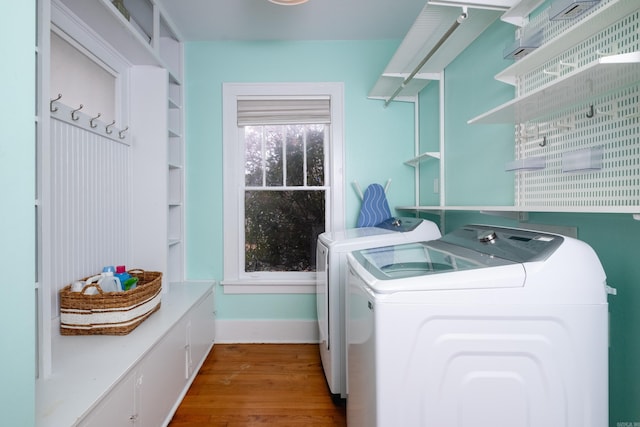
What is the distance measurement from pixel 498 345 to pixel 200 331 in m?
2.02

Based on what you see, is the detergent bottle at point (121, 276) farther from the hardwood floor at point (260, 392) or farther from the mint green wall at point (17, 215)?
the mint green wall at point (17, 215)

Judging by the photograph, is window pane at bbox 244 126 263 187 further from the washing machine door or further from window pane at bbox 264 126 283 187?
the washing machine door

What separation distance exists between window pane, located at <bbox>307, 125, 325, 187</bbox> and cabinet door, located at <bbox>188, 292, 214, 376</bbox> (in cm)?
128

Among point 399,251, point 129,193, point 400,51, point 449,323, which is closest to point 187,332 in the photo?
point 129,193

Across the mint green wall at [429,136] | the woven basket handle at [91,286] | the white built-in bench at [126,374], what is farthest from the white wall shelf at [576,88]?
the woven basket handle at [91,286]

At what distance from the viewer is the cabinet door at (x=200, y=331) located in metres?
2.18

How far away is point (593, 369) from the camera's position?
3.09ft

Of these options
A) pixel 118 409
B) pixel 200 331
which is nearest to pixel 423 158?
pixel 200 331

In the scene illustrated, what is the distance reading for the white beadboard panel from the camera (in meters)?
1.67

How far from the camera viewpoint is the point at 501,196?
168cm

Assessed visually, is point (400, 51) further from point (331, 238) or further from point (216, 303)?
point (216, 303)

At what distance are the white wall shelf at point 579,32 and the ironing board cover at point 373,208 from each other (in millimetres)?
1443

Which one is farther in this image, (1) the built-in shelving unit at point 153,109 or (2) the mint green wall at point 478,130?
(1) the built-in shelving unit at point 153,109

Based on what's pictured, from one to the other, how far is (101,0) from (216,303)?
7.13ft
